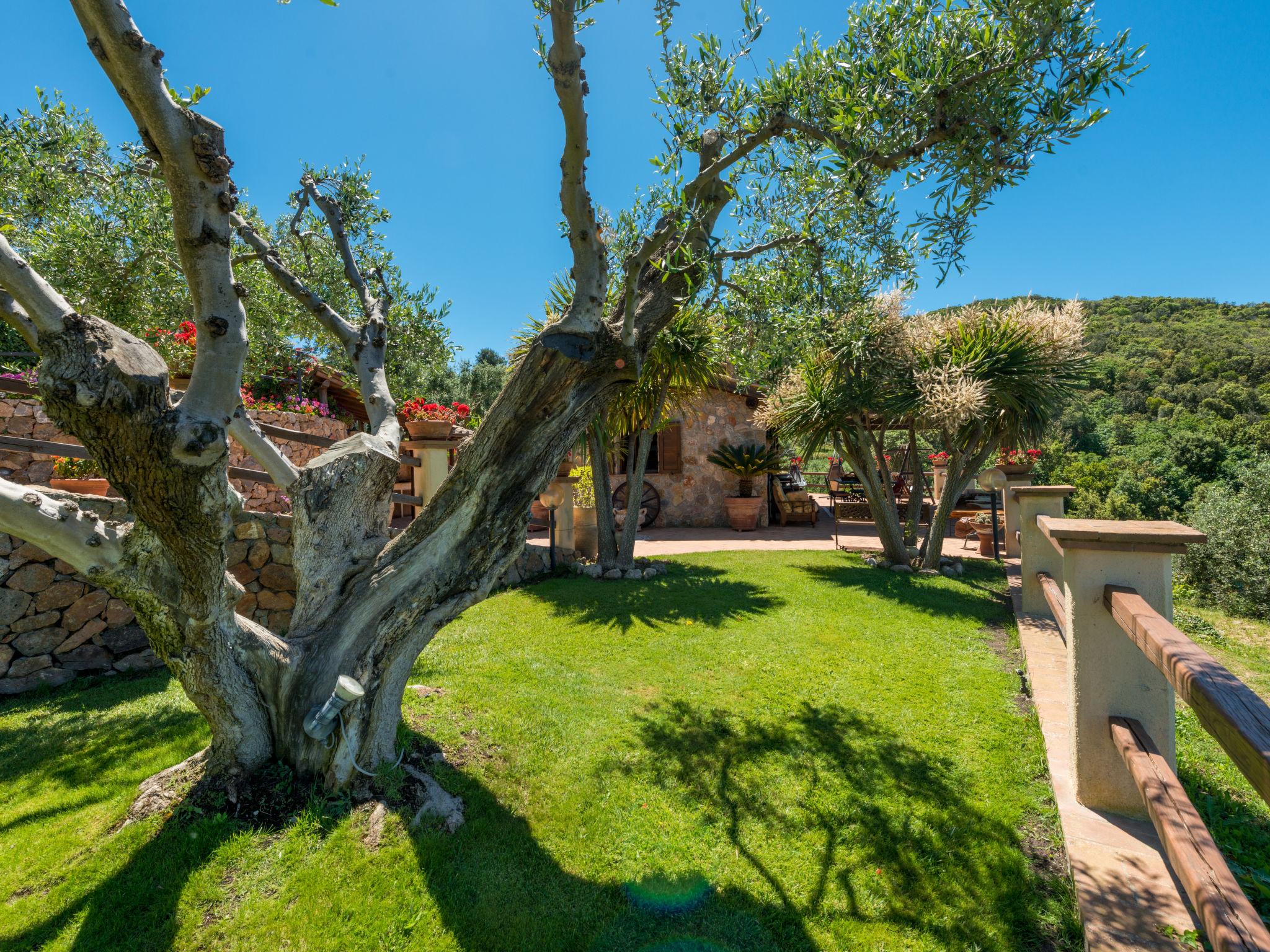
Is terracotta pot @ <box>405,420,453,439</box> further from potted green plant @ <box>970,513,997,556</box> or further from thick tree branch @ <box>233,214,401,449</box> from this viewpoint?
potted green plant @ <box>970,513,997,556</box>

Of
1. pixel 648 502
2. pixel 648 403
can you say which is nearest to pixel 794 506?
pixel 648 502

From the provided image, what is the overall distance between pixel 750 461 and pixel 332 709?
11341 mm

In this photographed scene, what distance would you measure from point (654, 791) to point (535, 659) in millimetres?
2056

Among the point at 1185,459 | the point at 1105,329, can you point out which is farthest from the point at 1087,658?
the point at 1105,329

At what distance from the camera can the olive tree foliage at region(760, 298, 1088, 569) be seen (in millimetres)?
7379

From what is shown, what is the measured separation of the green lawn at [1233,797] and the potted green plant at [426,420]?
6.63m

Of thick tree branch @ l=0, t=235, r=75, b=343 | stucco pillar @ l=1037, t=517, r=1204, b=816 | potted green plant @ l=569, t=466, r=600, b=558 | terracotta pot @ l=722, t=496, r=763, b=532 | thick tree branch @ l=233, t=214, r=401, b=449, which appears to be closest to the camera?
thick tree branch @ l=0, t=235, r=75, b=343

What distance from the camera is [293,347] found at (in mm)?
9023

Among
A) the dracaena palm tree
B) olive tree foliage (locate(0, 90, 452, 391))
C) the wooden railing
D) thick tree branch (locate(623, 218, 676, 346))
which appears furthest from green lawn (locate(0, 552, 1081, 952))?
olive tree foliage (locate(0, 90, 452, 391))

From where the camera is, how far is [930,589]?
7246 mm

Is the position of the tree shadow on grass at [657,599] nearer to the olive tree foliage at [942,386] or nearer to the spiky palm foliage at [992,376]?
the olive tree foliage at [942,386]

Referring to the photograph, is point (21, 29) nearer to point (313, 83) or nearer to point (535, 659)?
point (313, 83)

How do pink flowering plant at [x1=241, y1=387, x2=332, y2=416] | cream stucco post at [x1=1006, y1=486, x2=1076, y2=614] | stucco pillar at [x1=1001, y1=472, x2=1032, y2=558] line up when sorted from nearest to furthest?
cream stucco post at [x1=1006, y1=486, x2=1076, y2=614] < stucco pillar at [x1=1001, y1=472, x2=1032, y2=558] < pink flowering plant at [x1=241, y1=387, x2=332, y2=416]

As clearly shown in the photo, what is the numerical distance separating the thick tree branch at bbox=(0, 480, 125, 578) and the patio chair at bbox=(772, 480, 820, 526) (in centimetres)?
1306
